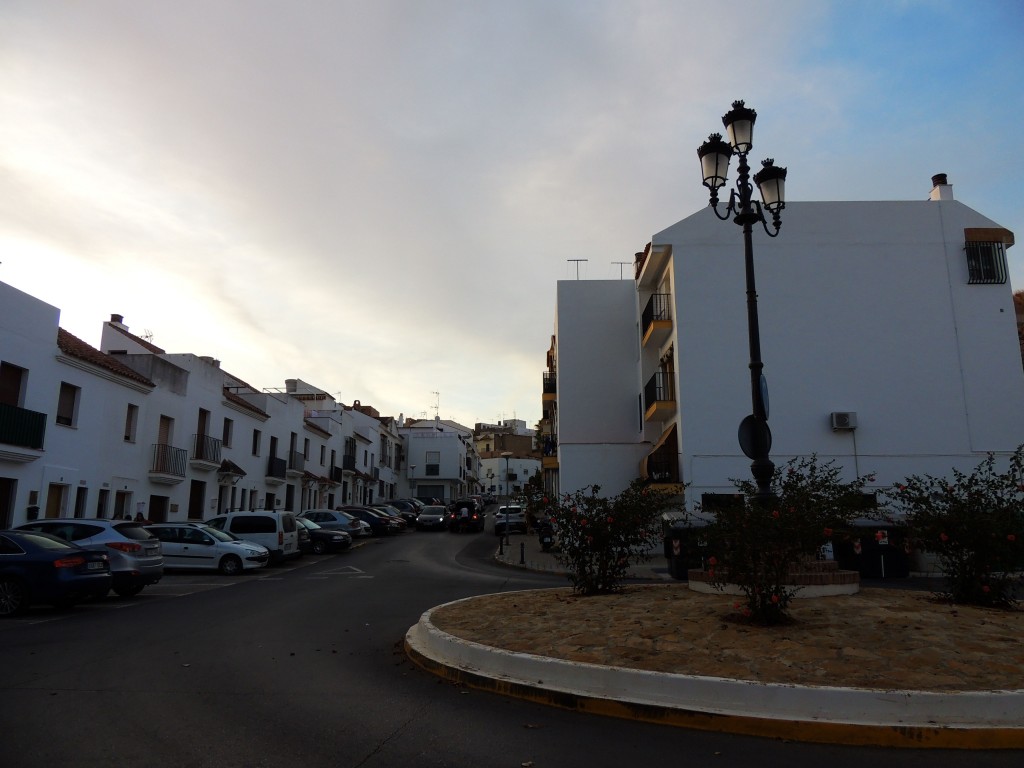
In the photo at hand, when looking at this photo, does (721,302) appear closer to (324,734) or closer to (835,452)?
(835,452)

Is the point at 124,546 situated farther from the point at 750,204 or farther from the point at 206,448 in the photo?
the point at 206,448

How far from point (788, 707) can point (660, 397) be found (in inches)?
910

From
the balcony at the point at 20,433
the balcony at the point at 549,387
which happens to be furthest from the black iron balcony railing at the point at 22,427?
the balcony at the point at 549,387

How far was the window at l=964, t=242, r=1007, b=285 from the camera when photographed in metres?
26.0

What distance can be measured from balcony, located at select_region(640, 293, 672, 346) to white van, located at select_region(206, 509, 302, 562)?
1510cm

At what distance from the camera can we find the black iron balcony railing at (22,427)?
19625 millimetres

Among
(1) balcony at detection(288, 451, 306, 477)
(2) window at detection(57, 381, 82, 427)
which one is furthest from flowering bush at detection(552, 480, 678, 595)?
(1) balcony at detection(288, 451, 306, 477)

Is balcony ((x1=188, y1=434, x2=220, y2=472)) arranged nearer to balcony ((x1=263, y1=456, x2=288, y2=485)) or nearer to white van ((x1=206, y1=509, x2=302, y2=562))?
balcony ((x1=263, y1=456, x2=288, y2=485))

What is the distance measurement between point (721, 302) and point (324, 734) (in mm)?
23146

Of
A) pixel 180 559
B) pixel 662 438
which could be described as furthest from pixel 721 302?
pixel 180 559

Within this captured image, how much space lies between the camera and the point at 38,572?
39.3 feet

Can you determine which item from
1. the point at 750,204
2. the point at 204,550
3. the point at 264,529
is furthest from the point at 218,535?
the point at 750,204

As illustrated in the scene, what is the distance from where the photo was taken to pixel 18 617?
39.2 feet

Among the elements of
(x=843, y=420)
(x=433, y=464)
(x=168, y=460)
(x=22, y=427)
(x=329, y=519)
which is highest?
(x=433, y=464)
